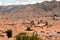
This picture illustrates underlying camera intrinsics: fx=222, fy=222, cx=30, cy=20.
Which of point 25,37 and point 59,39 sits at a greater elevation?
point 25,37

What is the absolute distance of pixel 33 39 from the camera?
47.2ft

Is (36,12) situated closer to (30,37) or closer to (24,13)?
(24,13)

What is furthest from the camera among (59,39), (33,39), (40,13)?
(40,13)

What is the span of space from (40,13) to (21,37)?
171 meters

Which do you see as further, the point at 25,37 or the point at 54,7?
the point at 54,7

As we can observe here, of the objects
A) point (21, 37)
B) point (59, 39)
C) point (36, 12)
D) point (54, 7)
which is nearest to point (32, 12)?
point (36, 12)

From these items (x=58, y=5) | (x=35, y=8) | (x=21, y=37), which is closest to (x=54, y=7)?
(x=58, y=5)

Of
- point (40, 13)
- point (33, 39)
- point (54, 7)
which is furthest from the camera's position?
point (54, 7)

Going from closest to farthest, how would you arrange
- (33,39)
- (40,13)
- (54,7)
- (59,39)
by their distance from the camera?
(33,39) < (59,39) < (40,13) < (54,7)

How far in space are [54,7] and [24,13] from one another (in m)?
27.4

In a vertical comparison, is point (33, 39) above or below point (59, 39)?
above

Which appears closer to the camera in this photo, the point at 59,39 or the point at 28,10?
the point at 59,39

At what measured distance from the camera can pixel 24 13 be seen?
645ft

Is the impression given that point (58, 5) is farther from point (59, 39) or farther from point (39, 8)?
point (59, 39)
